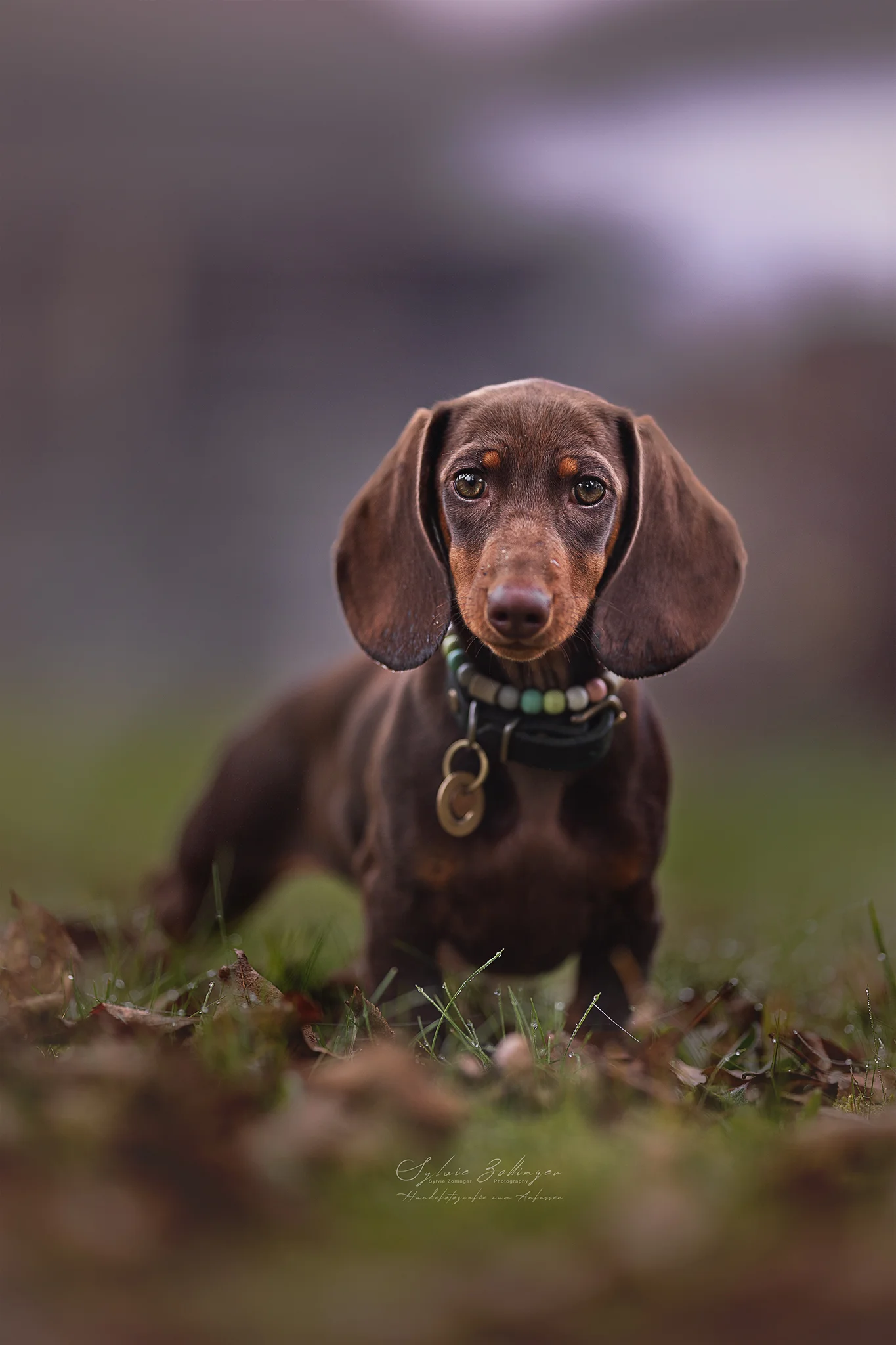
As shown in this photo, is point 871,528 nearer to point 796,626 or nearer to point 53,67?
point 796,626

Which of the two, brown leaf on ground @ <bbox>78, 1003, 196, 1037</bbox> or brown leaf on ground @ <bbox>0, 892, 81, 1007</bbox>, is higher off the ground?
brown leaf on ground @ <bbox>78, 1003, 196, 1037</bbox>

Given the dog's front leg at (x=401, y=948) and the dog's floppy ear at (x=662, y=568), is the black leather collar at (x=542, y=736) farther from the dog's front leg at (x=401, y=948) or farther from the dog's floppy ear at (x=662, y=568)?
the dog's front leg at (x=401, y=948)

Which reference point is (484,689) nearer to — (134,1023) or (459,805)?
(459,805)

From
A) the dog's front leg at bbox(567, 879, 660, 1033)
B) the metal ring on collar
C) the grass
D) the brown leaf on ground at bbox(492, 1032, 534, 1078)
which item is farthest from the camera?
the dog's front leg at bbox(567, 879, 660, 1033)

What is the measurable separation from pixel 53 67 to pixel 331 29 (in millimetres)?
568

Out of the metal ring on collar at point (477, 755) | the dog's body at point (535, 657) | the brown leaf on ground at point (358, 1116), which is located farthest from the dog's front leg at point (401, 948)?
the brown leaf on ground at point (358, 1116)

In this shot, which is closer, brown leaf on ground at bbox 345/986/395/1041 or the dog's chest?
brown leaf on ground at bbox 345/986/395/1041

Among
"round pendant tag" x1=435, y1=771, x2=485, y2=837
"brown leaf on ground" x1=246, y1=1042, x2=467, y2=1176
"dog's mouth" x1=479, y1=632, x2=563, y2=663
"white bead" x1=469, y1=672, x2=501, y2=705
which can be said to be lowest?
"brown leaf on ground" x1=246, y1=1042, x2=467, y2=1176

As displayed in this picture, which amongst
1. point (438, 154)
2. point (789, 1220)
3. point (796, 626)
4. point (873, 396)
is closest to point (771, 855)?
point (796, 626)

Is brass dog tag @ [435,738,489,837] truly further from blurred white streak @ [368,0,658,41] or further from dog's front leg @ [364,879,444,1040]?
blurred white streak @ [368,0,658,41]

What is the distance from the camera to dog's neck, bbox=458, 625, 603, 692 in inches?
86.3

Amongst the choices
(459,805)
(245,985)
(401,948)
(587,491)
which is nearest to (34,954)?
(245,985)

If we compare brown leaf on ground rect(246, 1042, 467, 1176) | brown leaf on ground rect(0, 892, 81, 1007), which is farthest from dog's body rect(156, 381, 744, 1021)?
brown leaf on ground rect(246, 1042, 467, 1176)

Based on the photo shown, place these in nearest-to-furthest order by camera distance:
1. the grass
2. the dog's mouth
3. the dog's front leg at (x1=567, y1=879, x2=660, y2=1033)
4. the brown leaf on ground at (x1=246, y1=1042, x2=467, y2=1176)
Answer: the grass
the brown leaf on ground at (x1=246, y1=1042, x2=467, y2=1176)
the dog's mouth
the dog's front leg at (x1=567, y1=879, x2=660, y2=1033)
